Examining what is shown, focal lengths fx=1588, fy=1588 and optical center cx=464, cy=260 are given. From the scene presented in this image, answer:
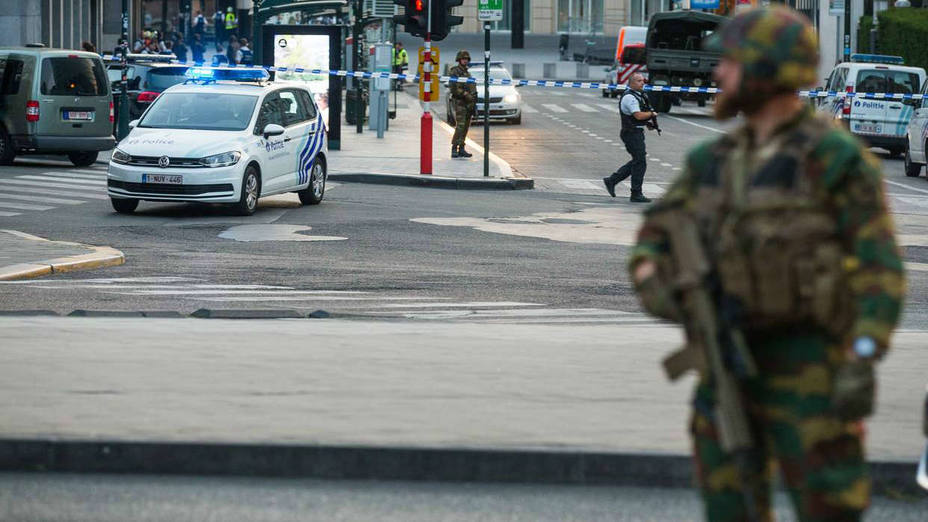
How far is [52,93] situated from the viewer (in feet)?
81.6

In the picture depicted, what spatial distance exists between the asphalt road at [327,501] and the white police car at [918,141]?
2097 cm

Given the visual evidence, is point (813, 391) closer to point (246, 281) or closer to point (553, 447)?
point (553, 447)

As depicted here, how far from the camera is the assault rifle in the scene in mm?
3760

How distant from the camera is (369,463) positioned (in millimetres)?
6086

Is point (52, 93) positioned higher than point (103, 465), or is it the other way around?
point (52, 93)

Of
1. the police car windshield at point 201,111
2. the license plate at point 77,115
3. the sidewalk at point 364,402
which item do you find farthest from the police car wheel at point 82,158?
the sidewalk at point 364,402

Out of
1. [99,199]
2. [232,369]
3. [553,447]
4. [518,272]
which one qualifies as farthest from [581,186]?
[553,447]

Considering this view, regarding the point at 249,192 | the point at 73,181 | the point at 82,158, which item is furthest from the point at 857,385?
the point at 82,158

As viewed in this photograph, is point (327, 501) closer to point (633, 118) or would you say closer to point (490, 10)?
point (633, 118)

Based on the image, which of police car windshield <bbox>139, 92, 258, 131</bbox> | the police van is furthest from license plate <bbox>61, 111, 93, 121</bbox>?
the police van

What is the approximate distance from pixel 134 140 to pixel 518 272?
6622 mm

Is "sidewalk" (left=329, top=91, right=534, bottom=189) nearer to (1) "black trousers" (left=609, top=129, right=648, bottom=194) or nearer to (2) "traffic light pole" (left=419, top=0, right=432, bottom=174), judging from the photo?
(2) "traffic light pole" (left=419, top=0, right=432, bottom=174)

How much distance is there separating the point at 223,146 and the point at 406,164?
847 cm

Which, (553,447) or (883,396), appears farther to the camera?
(883,396)
